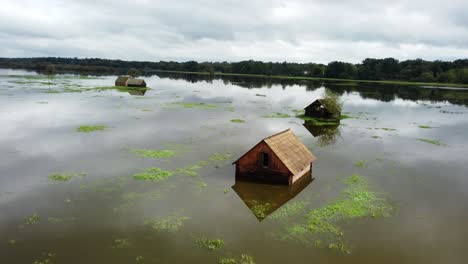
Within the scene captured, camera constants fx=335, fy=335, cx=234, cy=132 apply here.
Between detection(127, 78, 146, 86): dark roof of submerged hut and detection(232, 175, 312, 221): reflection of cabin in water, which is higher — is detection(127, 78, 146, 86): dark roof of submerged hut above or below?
above

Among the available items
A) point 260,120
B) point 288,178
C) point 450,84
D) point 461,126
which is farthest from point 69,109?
point 450,84

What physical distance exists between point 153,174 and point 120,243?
35.0 feet

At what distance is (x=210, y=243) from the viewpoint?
711 inches

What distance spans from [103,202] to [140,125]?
88.4 feet

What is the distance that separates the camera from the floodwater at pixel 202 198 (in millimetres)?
17609

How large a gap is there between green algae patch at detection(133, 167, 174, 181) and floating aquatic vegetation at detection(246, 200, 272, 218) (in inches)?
315

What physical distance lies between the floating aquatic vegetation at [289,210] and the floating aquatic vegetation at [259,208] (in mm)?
653

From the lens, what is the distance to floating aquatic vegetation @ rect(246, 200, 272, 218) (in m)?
22.1

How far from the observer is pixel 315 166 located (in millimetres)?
32750

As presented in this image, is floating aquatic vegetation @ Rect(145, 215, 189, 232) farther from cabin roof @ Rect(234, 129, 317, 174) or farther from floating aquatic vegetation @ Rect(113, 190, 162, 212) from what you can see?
cabin roof @ Rect(234, 129, 317, 174)

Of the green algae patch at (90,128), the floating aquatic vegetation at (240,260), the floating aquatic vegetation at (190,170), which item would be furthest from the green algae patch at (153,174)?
the green algae patch at (90,128)

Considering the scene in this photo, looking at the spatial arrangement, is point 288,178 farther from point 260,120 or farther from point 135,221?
point 260,120

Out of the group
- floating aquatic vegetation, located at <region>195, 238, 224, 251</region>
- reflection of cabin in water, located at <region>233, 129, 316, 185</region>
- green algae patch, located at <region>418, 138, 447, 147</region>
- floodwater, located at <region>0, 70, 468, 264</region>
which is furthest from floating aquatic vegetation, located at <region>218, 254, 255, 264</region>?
green algae patch, located at <region>418, 138, 447, 147</region>

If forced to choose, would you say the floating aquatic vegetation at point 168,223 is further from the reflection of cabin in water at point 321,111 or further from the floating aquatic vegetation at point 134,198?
the reflection of cabin in water at point 321,111
